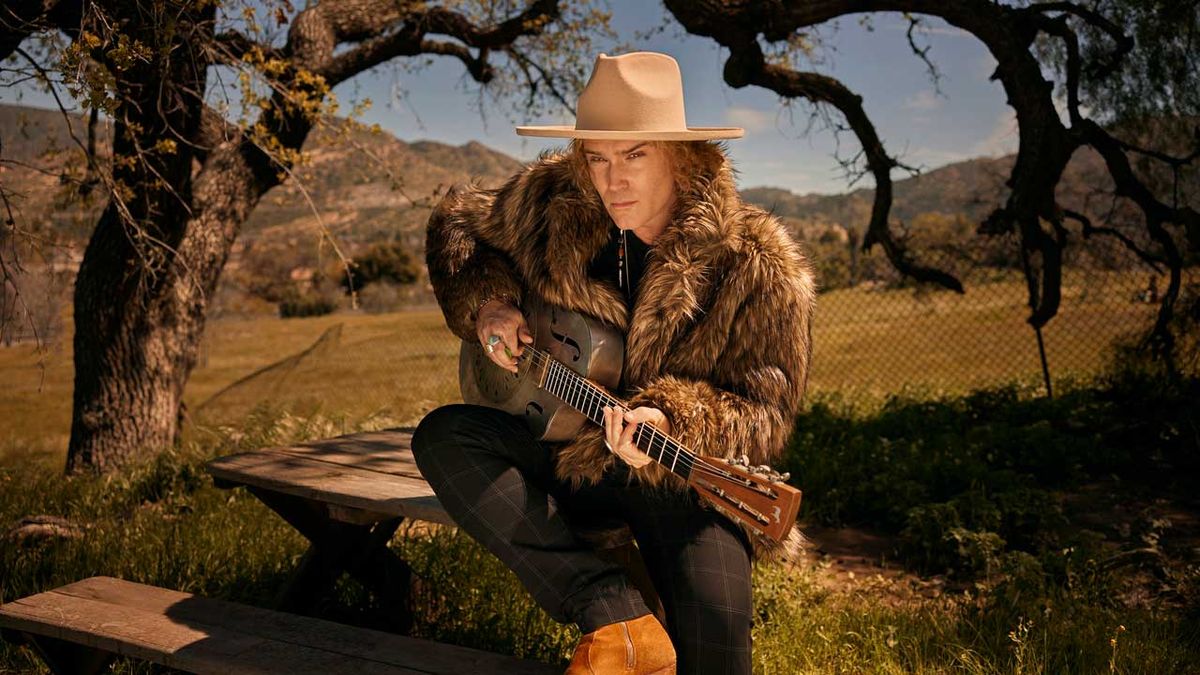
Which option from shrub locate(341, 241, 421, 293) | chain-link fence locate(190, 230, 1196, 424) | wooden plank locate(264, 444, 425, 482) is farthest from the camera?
shrub locate(341, 241, 421, 293)

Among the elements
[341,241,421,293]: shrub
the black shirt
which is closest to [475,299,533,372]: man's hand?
the black shirt

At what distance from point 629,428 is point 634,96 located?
37.7 inches

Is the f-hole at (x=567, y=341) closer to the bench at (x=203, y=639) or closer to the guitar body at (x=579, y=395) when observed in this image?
the guitar body at (x=579, y=395)

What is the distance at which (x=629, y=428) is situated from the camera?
227 cm

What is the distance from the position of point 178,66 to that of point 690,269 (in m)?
4.65

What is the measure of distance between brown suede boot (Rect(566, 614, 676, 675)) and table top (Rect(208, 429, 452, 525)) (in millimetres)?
753

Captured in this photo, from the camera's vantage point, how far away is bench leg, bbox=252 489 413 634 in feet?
11.3

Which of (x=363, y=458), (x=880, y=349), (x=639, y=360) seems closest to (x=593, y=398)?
(x=639, y=360)

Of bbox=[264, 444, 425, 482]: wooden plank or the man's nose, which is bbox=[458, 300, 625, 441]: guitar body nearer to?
the man's nose

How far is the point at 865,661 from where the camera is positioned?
313cm

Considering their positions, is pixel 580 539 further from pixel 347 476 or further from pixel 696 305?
pixel 347 476

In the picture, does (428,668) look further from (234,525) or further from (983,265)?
(983,265)

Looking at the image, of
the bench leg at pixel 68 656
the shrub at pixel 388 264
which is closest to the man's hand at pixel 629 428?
the bench leg at pixel 68 656

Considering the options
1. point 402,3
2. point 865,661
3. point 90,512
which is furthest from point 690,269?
point 402,3
